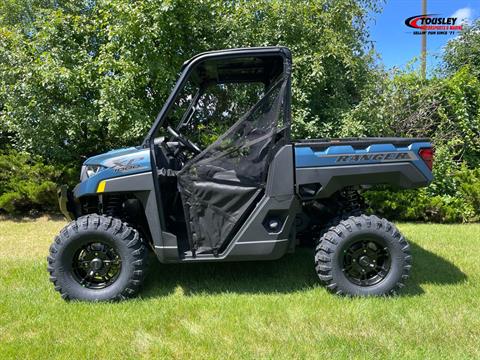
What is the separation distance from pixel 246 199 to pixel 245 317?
0.97 meters

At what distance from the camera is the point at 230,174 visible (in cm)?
344

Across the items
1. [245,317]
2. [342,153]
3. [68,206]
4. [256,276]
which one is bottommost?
[256,276]

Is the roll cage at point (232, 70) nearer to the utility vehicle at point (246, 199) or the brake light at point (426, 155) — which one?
the utility vehicle at point (246, 199)

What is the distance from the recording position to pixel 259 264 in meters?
4.46

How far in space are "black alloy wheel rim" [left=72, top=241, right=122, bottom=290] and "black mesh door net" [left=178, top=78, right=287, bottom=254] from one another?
74 centimetres

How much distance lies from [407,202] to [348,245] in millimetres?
3868

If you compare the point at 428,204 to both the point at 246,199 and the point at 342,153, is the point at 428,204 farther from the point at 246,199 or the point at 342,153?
the point at 246,199

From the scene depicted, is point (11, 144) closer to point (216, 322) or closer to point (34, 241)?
point (34, 241)

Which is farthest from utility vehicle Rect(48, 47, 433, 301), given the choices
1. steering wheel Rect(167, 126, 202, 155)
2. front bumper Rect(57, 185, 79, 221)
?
steering wheel Rect(167, 126, 202, 155)

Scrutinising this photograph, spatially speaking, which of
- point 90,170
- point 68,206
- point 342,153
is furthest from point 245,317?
point 68,206

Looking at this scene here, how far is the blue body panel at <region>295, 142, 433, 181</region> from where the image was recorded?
3.40 metres

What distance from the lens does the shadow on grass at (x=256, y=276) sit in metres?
3.77

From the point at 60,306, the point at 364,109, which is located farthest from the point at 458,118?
the point at 60,306

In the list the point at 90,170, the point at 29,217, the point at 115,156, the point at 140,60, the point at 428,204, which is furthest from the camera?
the point at 29,217
